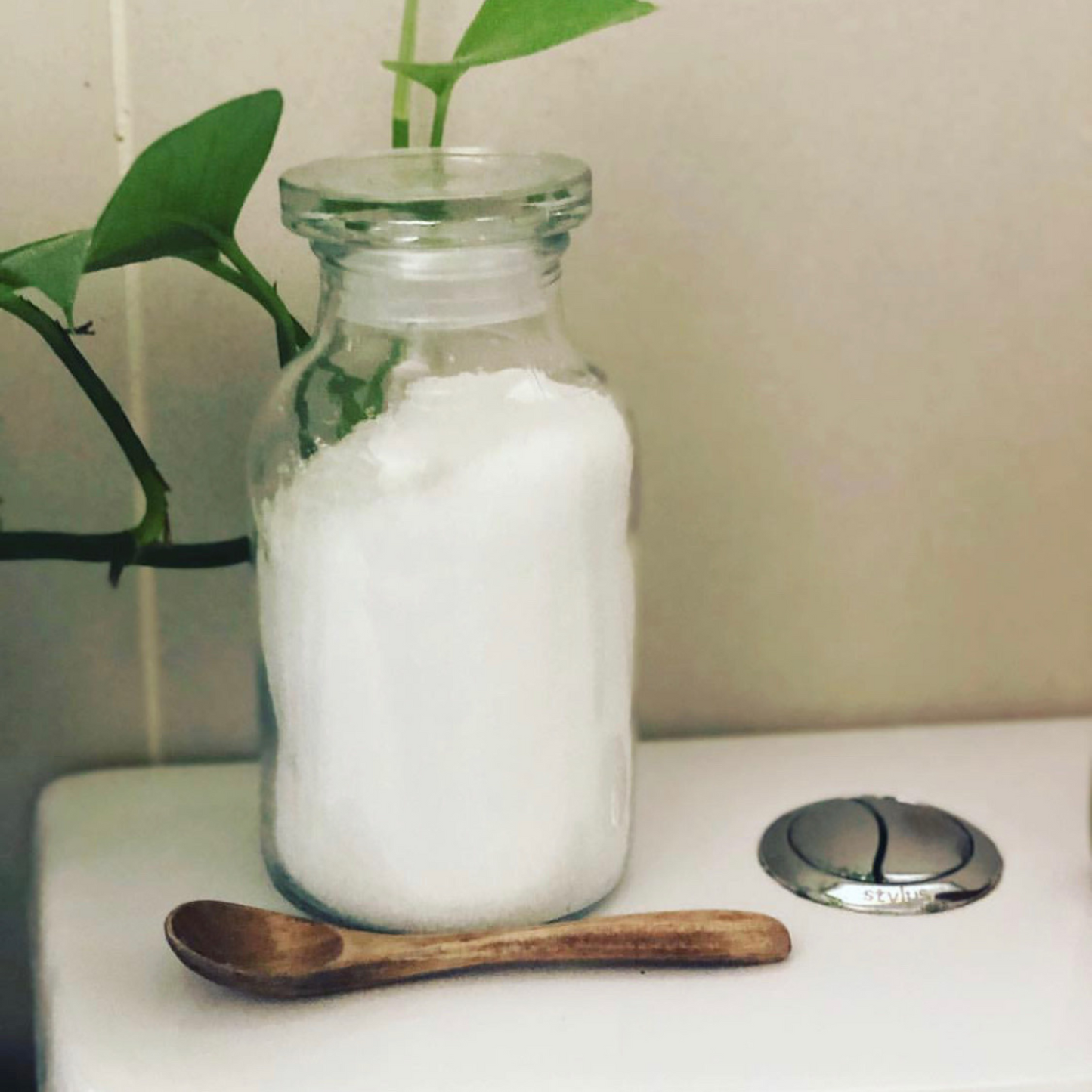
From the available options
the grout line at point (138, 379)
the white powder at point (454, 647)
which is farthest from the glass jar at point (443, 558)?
the grout line at point (138, 379)

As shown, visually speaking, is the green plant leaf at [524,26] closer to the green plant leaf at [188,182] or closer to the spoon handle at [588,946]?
the green plant leaf at [188,182]

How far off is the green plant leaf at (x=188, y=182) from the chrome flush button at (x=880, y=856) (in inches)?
10.6

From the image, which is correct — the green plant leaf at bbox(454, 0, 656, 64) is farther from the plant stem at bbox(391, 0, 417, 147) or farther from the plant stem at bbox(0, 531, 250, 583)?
the plant stem at bbox(0, 531, 250, 583)

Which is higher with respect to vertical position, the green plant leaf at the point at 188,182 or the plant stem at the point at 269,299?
the green plant leaf at the point at 188,182

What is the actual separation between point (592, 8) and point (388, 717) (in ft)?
0.66

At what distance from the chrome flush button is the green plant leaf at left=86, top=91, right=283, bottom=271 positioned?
0.27m

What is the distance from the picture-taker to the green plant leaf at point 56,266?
1.04 feet

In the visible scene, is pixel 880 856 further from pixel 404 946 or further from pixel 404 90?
pixel 404 90

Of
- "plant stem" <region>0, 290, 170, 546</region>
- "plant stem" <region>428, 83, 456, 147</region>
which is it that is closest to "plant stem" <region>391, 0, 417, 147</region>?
"plant stem" <region>428, 83, 456, 147</region>

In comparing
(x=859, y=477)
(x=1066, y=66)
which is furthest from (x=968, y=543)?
(x=1066, y=66)

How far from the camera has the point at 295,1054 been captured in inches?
14.3

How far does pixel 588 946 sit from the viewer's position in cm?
40

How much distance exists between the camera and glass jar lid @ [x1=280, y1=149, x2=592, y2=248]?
1.20 feet

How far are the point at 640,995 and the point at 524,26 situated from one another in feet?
0.89
